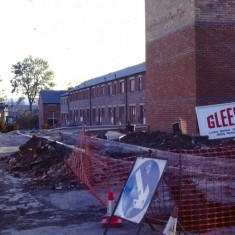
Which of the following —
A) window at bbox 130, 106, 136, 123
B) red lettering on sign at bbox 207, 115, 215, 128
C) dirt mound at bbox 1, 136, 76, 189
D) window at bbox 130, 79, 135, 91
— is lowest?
dirt mound at bbox 1, 136, 76, 189

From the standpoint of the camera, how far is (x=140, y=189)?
5645 millimetres

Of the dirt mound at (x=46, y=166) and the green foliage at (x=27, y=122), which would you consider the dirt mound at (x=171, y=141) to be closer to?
the dirt mound at (x=46, y=166)

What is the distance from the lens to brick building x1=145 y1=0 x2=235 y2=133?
17.6 m

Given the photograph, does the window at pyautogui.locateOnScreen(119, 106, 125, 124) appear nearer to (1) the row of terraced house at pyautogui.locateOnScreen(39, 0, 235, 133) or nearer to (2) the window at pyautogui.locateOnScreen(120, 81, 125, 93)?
(2) the window at pyautogui.locateOnScreen(120, 81, 125, 93)

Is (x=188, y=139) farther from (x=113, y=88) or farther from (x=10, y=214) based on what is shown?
(x=113, y=88)

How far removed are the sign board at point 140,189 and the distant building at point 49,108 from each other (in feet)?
292

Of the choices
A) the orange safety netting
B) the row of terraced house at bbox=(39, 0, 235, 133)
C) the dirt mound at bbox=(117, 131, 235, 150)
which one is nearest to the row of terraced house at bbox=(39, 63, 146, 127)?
the row of terraced house at bbox=(39, 0, 235, 133)

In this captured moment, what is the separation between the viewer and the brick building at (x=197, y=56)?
17625 mm

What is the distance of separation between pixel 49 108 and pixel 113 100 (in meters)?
43.2

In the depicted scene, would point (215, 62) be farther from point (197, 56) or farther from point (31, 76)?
point (31, 76)

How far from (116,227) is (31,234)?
4.61 ft

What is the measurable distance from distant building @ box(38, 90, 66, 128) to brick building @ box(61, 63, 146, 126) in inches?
582

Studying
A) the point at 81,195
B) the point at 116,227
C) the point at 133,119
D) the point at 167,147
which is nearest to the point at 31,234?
the point at 116,227

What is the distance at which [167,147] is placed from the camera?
1636cm
